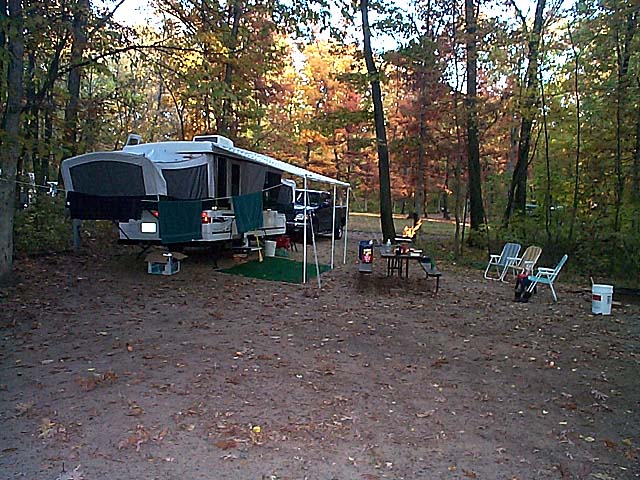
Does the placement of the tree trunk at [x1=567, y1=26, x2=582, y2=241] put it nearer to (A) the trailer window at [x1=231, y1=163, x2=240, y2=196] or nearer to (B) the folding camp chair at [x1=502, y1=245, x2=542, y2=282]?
(B) the folding camp chair at [x1=502, y1=245, x2=542, y2=282]

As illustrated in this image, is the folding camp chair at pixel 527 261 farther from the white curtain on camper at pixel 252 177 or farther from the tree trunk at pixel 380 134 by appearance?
the white curtain on camper at pixel 252 177

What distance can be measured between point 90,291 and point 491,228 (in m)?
9.12

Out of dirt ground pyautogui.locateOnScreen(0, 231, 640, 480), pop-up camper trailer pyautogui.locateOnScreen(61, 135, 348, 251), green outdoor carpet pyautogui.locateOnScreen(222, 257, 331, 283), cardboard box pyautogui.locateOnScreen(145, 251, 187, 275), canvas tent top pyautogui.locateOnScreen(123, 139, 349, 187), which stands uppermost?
canvas tent top pyautogui.locateOnScreen(123, 139, 349, 187)

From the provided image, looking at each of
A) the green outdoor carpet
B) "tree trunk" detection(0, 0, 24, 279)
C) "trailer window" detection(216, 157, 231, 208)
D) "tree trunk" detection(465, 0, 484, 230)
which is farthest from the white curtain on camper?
"tree trunk" detection(465, 0, 484, 230)

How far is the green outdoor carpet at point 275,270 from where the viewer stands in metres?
9.41

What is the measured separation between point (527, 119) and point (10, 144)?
1020 centimetres

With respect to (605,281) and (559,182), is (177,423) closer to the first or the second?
(605,281)

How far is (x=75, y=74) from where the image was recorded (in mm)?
10906

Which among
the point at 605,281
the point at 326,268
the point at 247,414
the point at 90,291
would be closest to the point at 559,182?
the point at 605,281

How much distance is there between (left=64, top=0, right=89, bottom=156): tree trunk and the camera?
23.8ft

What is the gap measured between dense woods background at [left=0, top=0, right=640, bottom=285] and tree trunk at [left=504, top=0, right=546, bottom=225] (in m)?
0.04

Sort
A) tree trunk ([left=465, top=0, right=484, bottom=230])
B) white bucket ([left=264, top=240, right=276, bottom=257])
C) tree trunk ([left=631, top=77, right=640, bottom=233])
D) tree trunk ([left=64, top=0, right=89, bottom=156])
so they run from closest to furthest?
tree trunk ([left=64, top=0, right=89, bottom=156]) → tree trunk ([left=631, top=77, right=640, bottom=233]) → white bucket ([left=264, top=240, right=276, bottom=257]) → tree trunk ([left=465, top=0, right=484, bottom=230])

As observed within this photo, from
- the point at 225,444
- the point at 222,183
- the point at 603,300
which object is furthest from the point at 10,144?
the point at 603,300

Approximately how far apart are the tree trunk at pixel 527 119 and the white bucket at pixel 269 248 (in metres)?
5.78
